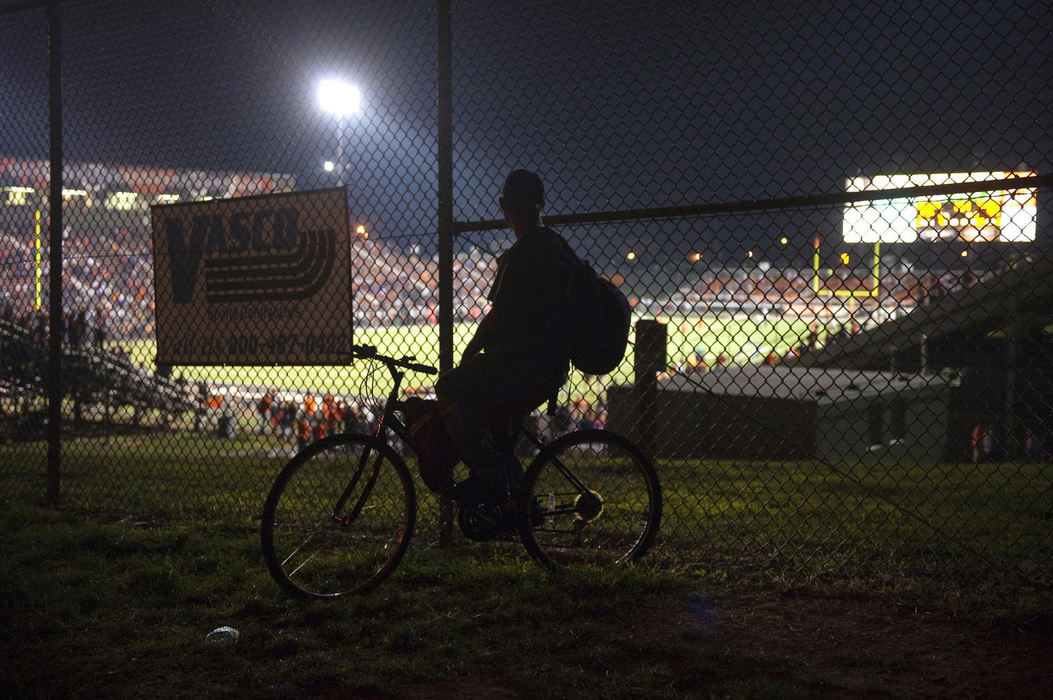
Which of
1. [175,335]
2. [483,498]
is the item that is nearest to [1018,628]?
[483,498]

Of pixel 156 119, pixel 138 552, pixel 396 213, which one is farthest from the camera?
pixel 156 119

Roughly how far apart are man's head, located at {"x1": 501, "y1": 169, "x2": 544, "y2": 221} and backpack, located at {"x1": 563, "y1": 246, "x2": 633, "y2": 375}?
10.9 inches

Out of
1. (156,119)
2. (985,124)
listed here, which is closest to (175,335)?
(156,119)

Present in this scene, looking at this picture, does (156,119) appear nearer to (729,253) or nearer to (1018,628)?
(729,253)

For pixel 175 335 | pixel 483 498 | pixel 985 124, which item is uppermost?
pixel 985 124

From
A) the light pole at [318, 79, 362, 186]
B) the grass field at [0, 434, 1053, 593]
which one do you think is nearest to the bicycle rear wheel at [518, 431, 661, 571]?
the grass field at [0, 434, 1053, 593]

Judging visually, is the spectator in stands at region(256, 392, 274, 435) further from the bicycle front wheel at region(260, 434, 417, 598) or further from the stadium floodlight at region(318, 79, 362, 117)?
the bicycle front wheel at region(260, 434, 417, 598)

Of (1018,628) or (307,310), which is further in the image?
(307,310)

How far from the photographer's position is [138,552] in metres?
5.07

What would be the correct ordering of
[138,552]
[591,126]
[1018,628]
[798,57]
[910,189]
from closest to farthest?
[1018,628]
[910,189]
[798,57]
[138,552]
[591,126]

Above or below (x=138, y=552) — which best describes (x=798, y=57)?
above

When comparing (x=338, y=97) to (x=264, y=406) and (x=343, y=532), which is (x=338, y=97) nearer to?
(x=343, y=532)

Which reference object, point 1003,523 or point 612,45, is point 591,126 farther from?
point 1003,523

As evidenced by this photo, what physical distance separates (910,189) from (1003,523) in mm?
3016
